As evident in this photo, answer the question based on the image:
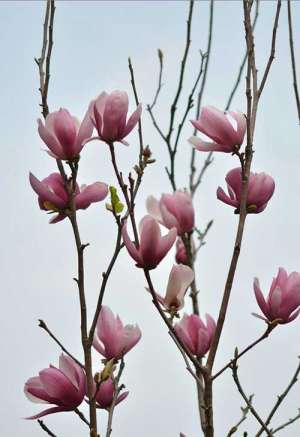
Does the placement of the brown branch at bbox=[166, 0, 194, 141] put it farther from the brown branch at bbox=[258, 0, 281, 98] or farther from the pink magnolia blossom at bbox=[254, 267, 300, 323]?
the pink magnolia blossom at bbox=[254, 267, 300, 323]

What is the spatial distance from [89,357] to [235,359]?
0.62 ft

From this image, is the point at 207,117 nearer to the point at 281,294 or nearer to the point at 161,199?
the point at 161,199

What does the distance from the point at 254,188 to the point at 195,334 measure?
206mm

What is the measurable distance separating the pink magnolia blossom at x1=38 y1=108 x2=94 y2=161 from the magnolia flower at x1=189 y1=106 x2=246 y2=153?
6.1 inches

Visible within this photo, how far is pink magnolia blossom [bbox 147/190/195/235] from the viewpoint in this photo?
2.74 feet

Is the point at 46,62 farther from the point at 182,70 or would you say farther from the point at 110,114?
the point at 182,70

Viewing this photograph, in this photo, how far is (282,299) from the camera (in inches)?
33.4

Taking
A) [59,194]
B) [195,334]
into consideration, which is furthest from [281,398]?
[59,194]

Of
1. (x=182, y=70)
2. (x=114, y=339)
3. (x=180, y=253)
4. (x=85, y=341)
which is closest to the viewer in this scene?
(x=85, y=341)

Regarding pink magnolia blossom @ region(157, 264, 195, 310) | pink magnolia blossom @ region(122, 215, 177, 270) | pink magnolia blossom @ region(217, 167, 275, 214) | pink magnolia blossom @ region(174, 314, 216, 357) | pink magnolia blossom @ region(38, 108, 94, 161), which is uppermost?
pink magnolia blossom @ region(38, 108, 94, 161)

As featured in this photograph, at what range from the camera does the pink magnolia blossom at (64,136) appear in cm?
83

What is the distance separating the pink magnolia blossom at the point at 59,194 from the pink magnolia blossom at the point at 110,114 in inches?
2.8

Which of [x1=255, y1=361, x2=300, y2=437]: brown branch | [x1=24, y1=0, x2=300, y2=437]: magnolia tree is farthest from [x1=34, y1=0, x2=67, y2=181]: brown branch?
[x1=255, y1=361, x2=300, y2=437]: brown branch

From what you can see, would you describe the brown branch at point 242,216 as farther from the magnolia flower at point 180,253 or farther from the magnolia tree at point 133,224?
the magnolia flower at point 180,253
